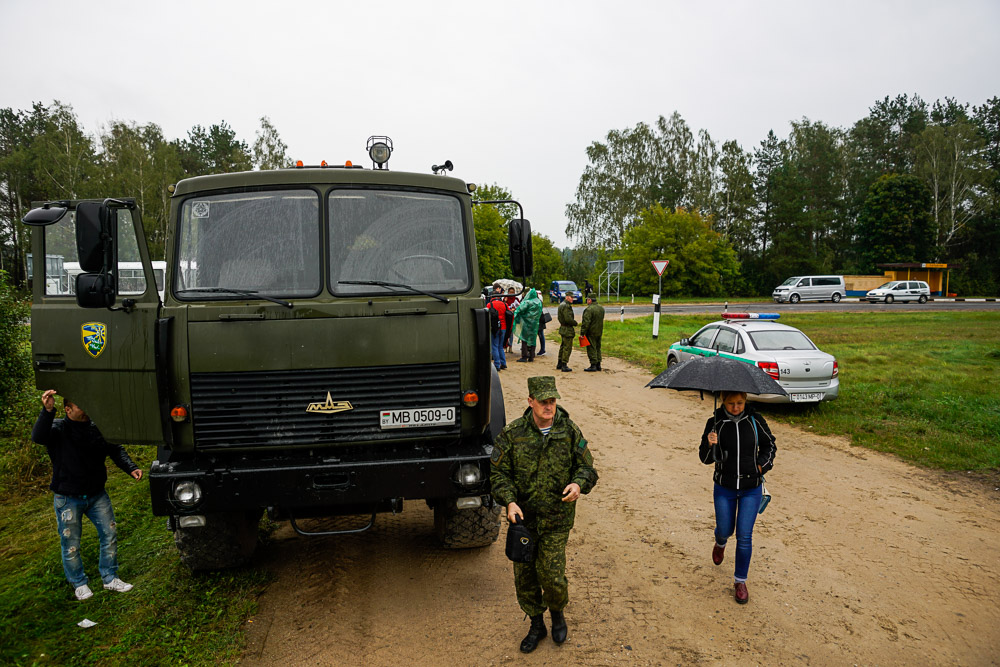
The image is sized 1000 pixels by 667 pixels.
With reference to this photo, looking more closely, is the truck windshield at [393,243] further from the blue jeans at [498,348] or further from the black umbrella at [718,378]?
the blue jeans at [498,348]

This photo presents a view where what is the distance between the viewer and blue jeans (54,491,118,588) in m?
4.54

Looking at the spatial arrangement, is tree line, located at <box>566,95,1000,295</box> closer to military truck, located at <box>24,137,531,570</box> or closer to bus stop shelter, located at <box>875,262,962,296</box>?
bus stop shelter, located at <box>875,262,962,296</box>

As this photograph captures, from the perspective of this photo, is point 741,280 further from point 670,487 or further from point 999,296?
point 670,487

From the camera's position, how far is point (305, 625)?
163 inches

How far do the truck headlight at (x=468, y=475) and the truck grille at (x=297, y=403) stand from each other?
0.36m

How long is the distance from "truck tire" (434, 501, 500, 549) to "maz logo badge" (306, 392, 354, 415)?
131cm

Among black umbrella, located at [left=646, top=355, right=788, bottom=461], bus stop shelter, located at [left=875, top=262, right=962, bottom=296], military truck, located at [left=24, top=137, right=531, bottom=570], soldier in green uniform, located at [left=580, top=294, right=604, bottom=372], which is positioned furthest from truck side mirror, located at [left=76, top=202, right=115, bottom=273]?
bus stop shelter, located at [left=875, top=262, right=962, bottom=296]

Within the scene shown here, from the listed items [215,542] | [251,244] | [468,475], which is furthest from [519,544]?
[251,244]

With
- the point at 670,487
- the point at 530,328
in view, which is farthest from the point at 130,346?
the point at 530,328

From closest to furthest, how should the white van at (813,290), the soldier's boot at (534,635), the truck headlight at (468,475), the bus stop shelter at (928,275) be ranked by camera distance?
the soldier's boot at (534,635) < the truck headlight at (468,475) < the white van at (813,290) < the bus stop shelter at (928,275)

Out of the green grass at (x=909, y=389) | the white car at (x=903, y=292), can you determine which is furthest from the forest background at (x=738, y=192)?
the green grass at (x=909, y=389)

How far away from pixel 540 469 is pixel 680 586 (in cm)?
176

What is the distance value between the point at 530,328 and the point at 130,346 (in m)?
11.9

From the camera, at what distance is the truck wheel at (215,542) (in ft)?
15.0
